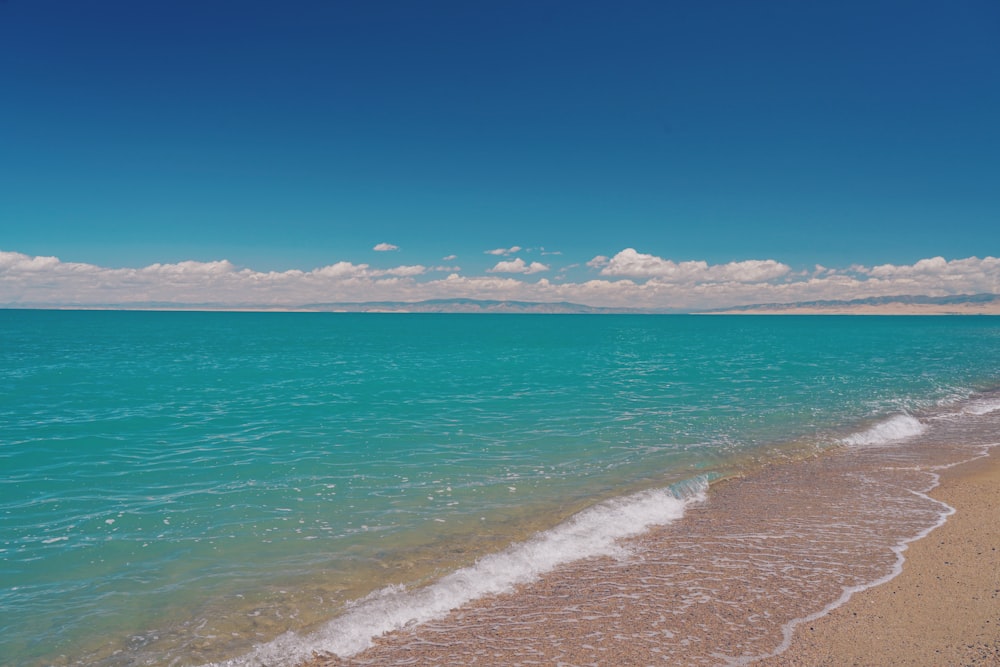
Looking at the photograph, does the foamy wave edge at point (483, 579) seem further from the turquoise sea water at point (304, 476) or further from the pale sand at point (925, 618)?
the pale sand at point (925, 618)

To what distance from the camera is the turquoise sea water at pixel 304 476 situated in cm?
859

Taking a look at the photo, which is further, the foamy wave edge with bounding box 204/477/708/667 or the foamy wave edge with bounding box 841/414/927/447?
the foamy wave edge with bounding box 841/414/927/447

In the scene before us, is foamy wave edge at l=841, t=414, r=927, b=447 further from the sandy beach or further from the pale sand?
the pale sand

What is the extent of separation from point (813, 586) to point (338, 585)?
7578 millimetres

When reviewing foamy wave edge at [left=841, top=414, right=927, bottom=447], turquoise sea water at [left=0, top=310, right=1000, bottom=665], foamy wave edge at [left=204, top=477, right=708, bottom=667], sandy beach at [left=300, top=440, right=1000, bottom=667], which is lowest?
foamy wave edge at [left=841, top=414, right=927, bottom=447]

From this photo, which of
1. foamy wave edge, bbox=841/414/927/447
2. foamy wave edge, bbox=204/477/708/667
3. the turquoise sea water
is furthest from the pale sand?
foamy wave edge, bbox=841/414/927/447

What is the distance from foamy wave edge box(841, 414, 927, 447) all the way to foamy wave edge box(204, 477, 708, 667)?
10309 mm

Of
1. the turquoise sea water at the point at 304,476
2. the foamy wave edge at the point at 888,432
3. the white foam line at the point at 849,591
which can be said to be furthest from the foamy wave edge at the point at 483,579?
the foamy wave edge at the point at 888,432

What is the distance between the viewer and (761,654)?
267 inches

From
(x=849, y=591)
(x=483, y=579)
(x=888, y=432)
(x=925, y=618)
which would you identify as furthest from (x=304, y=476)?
(x=888, y=432)

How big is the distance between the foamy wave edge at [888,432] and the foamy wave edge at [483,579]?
10309mm

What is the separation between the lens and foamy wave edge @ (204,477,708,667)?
7445 millimetres

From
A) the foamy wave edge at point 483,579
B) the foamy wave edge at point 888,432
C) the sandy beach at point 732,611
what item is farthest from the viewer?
the foamy wave edge at point 888,432

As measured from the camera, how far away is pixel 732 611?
7840mm
